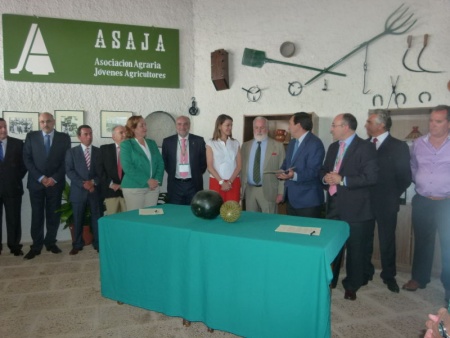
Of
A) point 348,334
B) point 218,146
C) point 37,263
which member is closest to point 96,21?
point 218,146

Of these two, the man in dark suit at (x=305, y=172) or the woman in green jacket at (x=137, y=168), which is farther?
the woman in green jacket at (x=137, y=168)

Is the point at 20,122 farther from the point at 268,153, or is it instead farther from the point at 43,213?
the point at 268,153

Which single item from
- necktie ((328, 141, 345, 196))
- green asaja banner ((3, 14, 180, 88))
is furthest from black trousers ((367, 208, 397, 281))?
green asaja banner ((3, 14, 180, 88))

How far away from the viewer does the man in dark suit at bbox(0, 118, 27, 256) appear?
4215mm

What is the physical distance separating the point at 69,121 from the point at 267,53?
9.54 ft

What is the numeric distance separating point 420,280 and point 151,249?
247cm

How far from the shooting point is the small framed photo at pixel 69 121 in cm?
492

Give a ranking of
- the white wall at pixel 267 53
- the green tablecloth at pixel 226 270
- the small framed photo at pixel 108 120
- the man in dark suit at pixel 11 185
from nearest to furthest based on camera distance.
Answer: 1. the green tablecloth at pixel 226 270
2. the white wall at pixel 267 53
3. the man in dark suit at pixel 11 185
4. the small framed photo at pixel 108 120

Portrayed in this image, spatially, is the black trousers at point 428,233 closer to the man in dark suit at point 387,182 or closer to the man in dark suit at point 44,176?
the man in dark suit at point 387,182

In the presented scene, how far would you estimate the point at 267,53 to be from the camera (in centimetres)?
494

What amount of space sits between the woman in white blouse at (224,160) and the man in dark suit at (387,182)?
1.40 meters

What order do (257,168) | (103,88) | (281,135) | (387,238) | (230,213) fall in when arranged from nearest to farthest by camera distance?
(230,213), (387,238), (257,168), (281,135), (103,88)

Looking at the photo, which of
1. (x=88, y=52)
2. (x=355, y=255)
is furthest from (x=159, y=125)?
(x=355, y=255)

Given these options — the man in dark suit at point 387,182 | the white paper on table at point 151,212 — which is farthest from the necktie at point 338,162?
the white paper on table at point 151,212
